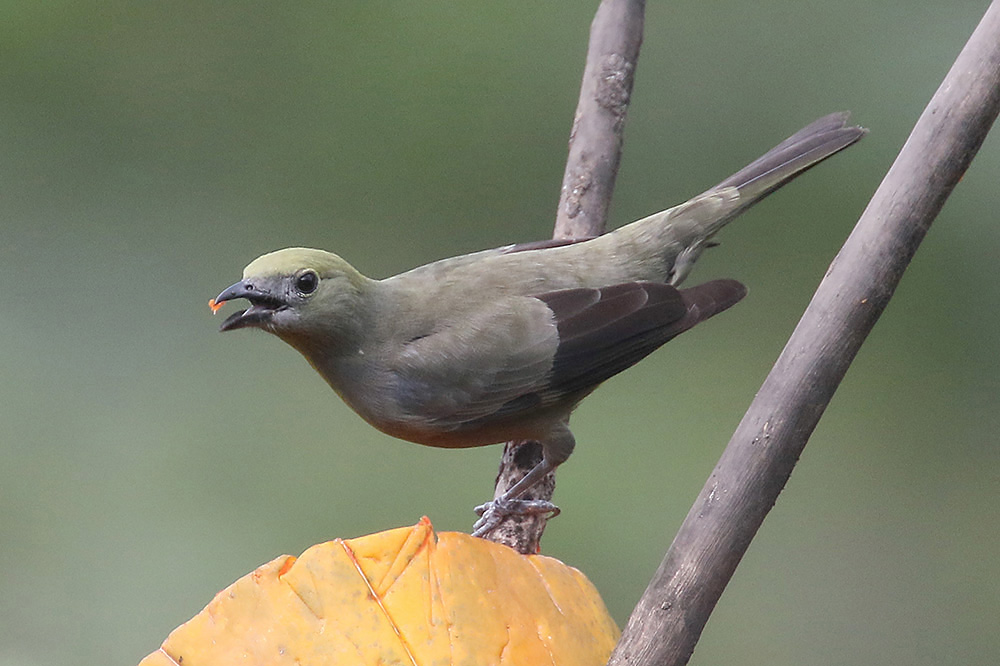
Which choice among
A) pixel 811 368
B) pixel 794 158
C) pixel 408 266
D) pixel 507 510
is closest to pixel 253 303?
pixel 507 510

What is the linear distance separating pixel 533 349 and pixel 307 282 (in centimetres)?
37

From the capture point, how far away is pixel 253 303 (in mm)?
1590

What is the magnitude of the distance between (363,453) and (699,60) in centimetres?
173

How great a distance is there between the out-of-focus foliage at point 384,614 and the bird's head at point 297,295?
402 mm

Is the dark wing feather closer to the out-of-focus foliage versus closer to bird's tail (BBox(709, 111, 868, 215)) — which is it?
bird's tail (BBox(709, 111, 868, 215))

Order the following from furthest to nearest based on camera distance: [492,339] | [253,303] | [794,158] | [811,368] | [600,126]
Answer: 1. [600,126]
2. [794,158]
3. [492,339]
4. [253,303]
5. [811,368]

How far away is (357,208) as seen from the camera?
146 inches

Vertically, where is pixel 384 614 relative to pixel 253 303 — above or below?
below

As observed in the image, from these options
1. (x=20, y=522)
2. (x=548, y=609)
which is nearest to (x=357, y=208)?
(x=20, y=522)

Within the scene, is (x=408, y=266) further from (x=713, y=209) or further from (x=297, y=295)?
(x=297, y=295)

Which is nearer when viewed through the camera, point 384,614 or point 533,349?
point 384,614

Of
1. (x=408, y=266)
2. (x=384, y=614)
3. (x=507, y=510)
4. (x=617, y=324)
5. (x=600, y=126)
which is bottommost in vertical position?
(x=384, y=614)

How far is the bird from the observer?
1.73 meters

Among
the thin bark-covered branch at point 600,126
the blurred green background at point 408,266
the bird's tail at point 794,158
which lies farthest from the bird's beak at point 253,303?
the blurred green background at point 408,266
